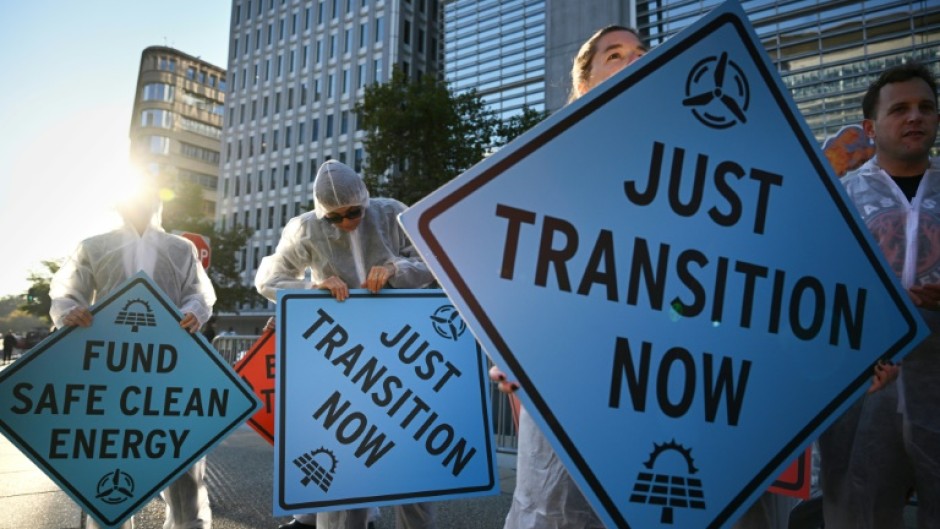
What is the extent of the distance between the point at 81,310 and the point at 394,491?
178cm

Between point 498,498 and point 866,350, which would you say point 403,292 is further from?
point 498,498

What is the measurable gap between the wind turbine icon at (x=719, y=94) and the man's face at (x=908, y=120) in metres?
1.17

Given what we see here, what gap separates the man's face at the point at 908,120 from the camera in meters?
2.18

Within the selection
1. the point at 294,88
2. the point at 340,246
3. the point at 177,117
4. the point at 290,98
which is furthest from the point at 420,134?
the point at 177,117

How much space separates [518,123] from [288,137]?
40.6 metres

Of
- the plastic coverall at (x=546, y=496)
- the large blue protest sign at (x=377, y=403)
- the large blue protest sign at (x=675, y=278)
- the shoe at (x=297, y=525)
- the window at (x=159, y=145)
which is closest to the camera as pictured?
the large blue protest sign at (x=675, y=278)

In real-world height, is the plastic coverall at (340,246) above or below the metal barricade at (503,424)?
above

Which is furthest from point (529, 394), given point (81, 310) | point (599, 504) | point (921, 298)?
point (81, 310)

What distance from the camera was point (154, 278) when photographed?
3828 mm

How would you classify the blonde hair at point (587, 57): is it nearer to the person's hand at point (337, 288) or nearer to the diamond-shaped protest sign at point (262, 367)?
the person's hand at point (337, 288)

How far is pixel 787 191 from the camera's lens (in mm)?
1393

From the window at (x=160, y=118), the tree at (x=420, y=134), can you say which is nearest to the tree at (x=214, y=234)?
the tree at (x=420, y=134)

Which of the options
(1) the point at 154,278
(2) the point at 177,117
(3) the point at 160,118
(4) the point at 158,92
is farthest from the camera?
(2) the point at 177,117

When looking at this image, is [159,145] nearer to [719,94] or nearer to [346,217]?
[346,217]
